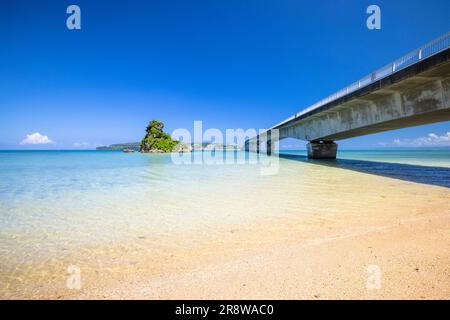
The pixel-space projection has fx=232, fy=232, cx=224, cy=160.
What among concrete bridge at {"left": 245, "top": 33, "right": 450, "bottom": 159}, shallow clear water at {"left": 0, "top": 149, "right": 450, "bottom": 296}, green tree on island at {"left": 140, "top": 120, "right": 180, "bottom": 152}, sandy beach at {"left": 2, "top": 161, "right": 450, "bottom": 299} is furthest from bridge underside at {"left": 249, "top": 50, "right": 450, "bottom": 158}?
green tree on island at {"left": 140, "top": 120, "right": 180, "bottom": 152}

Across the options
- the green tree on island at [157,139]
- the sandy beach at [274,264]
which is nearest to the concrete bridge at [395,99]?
the sandy beach at [274,264]

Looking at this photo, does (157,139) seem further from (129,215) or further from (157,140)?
(129,215)

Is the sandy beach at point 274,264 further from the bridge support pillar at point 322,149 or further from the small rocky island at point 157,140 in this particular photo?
the small rocky island at point 157,140

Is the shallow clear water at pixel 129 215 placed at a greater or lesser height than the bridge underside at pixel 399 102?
lesser

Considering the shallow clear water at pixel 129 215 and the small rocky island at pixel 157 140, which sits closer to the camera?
the shallow clear water at pixel 129 215

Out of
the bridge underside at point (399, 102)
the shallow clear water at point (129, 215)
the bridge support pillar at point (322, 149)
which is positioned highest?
the bridge underside at point (399, 102)

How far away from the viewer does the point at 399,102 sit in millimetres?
14812

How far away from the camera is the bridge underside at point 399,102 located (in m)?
11.6

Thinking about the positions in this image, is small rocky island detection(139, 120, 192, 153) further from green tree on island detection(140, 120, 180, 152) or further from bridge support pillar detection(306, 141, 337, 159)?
bridge support pillar detection(306, 141, 337, 159)

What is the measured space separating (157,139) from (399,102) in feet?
230

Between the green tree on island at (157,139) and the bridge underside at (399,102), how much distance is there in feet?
190
